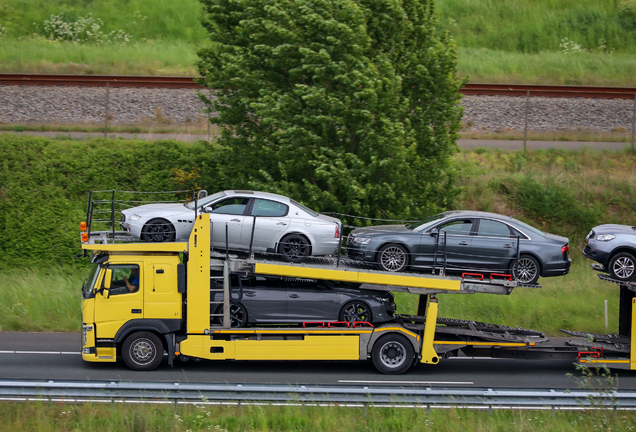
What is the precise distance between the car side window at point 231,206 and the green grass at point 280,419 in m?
4.27

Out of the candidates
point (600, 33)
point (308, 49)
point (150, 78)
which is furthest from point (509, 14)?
point (308, 49)

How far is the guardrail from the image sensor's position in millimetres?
8031

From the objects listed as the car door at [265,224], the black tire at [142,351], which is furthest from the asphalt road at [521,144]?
the black tire at [142,351]

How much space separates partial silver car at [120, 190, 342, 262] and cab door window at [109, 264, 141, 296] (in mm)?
1102

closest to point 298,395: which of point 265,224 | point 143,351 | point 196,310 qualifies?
point 196,310

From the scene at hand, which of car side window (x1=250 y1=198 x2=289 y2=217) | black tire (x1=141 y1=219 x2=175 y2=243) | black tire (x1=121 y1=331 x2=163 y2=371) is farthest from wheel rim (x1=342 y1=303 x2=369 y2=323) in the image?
black tire (x1=141 y1=219 x2=175 y2=243)

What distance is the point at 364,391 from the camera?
8102 millimetres

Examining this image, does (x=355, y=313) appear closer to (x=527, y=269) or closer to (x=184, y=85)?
(x=527, y=269)

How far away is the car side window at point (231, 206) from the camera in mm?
11688

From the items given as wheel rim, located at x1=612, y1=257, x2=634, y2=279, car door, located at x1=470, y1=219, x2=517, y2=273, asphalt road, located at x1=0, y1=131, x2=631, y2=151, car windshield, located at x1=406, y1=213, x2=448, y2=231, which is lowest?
wheel rim, located at x1=612, y1=257, x2=634, y2=279

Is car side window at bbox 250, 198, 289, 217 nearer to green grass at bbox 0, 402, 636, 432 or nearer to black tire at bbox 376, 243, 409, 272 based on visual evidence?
black tire at bbox 376, 243, 409, 272

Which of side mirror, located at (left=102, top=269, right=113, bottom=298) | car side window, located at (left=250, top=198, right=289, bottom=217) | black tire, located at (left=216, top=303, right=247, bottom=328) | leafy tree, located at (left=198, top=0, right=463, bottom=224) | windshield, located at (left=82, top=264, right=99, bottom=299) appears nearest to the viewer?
side mirror, located at (left=102, top=269, right=113, bottom=298)

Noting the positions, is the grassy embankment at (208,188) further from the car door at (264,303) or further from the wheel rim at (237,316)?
the wheel rim at (237,316)

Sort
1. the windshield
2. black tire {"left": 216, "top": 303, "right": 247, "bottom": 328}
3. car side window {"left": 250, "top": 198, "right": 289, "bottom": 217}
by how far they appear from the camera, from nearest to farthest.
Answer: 1. the windshield
2. black tire {"left": 216, "top": 303, "right": 247, "bottom": 328}
3. car side window {"left": 250, "top": 198, "right": 289, "bottom": 217}
